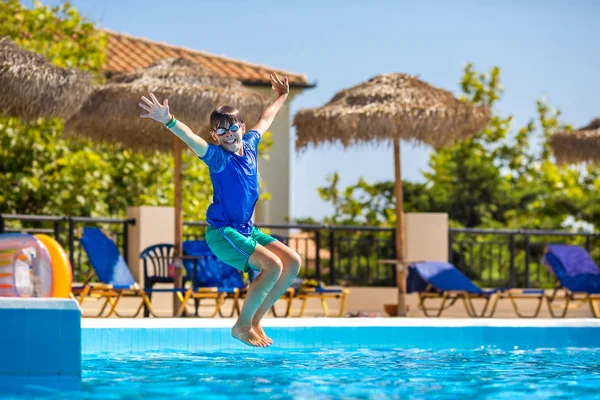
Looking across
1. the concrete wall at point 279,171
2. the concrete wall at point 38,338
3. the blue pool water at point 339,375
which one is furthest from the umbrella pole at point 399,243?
the concrete wall at point 279,171

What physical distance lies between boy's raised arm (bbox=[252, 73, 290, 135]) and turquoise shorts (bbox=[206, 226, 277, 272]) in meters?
0.74

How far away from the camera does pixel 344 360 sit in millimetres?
6430

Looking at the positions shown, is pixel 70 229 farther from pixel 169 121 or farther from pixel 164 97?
pixel 169 121

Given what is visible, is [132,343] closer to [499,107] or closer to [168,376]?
[168,376]

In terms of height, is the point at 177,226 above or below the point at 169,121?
below

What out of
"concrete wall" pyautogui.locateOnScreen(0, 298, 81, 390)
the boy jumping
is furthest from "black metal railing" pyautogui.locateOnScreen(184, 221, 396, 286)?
"concrete wall" pyautogui.locateOnScreen(0, 298, 81, 390)

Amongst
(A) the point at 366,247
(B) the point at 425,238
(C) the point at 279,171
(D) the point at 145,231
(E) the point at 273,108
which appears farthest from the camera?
(C) the point at 279,171

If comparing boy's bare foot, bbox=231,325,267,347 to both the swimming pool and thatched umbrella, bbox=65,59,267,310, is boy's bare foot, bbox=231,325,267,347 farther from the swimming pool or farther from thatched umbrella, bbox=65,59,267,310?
thatched umbrella, bbox=65,59,267,310

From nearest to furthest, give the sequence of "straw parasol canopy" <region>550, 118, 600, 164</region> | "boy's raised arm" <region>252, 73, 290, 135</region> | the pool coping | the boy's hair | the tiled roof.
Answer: the boy's hair < "boy's raised arm" <region>252, 73, 290, 135</region> < the pool coping < "straw parasol canopy" <region>550, 118, 600, 164</region> < the tiled roof

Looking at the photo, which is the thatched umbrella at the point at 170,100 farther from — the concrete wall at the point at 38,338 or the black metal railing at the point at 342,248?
the concrete wall at the point at 38,338

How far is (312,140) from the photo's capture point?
10.8 m

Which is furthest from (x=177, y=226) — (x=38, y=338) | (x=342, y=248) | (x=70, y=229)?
(x=342, y=248)

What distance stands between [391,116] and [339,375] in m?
5.26

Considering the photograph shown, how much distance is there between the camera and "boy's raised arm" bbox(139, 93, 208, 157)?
5.23 m
